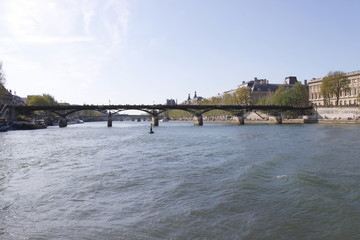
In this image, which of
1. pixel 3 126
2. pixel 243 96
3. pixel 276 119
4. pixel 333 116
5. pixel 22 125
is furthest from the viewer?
pixel 243 96

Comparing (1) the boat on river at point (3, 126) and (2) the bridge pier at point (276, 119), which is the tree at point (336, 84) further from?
(1) the boat on river at point (3, 126)

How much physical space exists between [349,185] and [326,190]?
1.57 metres

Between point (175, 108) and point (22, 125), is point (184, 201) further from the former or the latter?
point (175, 108)

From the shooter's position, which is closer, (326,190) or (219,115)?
(326,190)

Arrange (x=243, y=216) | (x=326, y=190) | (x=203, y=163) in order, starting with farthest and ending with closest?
(x=203, y=163), (x=326, y=190), (x=243, y=216)

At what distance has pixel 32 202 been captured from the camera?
13.4 meters

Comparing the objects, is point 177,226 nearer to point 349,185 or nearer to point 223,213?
point 223,213

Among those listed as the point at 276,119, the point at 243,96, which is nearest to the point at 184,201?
the point at 276,119

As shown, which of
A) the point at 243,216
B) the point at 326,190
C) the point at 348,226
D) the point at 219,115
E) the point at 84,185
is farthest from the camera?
the point at 219,115

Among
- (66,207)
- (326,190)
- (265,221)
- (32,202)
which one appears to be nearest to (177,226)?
(265,221)

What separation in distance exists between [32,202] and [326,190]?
472 inches

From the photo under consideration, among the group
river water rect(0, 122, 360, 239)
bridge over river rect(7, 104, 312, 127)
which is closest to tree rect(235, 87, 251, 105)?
bridge over river rect(7, 104, 312, 127)

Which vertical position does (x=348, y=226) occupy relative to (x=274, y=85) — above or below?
below

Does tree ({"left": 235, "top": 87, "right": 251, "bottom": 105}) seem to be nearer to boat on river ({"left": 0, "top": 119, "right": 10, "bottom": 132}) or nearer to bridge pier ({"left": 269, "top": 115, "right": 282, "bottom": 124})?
bridge pier ({"left": 269, "top": 115, "right": 282, "bottom": 124})
